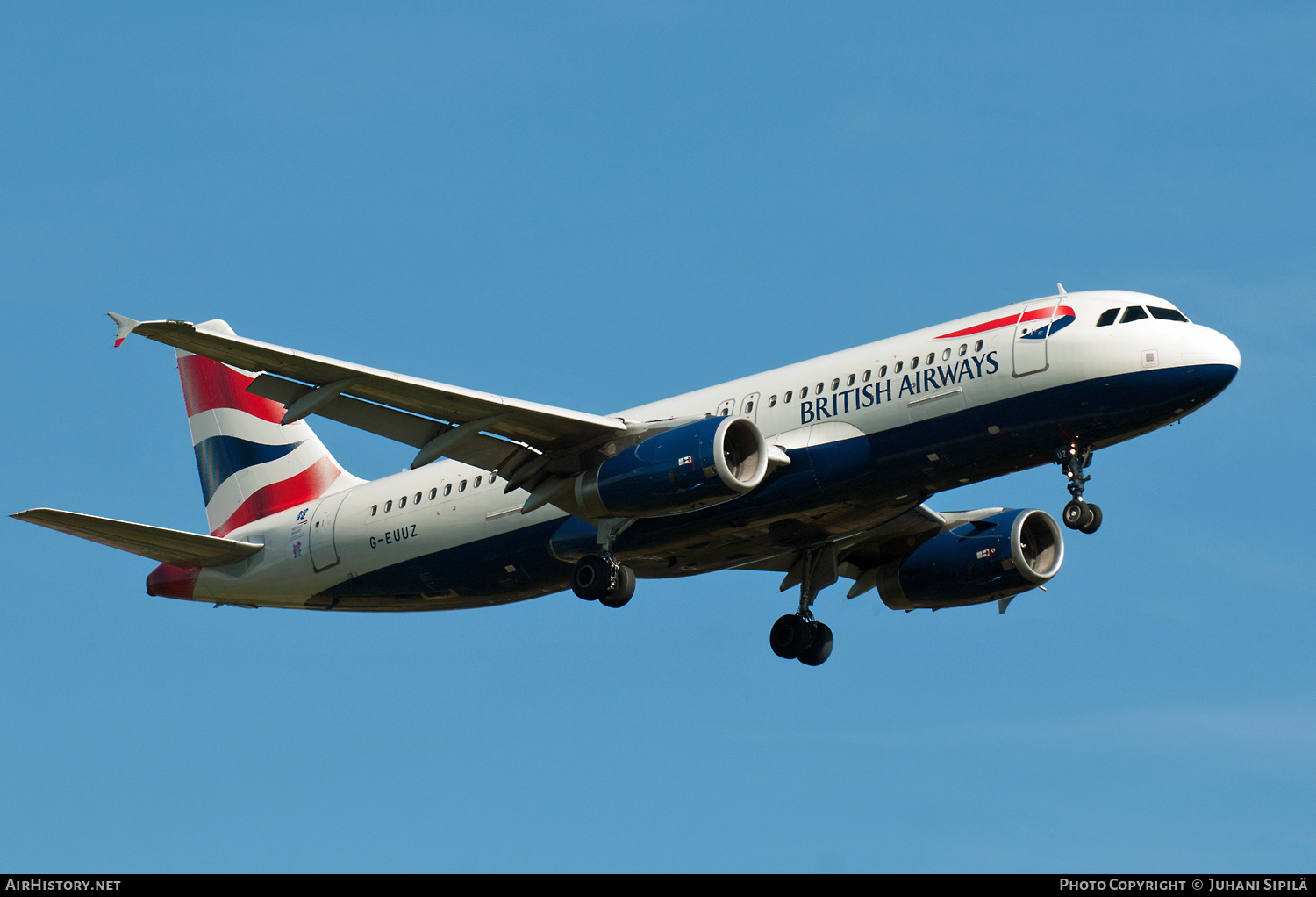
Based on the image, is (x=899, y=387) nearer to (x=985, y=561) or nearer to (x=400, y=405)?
(x=985, y=561)

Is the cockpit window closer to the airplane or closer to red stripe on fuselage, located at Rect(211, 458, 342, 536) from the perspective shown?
the airplane

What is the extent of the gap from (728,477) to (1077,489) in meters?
6.87

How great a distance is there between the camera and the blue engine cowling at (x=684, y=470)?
34.8 metres

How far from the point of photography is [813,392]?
120ft

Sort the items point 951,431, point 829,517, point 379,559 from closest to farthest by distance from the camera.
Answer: point 951,431 → point 829,517 → point 379,559

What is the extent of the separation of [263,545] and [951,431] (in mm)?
18283

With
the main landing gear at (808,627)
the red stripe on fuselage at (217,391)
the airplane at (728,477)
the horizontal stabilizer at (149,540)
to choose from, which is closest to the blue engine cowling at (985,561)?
the airplane at (728,477)

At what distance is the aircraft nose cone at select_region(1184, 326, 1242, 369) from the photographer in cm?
3375

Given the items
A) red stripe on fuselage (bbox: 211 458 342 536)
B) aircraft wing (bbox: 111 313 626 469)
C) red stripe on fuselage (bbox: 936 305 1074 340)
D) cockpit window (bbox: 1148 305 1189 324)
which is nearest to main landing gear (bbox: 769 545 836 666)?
aircraft wing (bbox: 111 313 626 469)

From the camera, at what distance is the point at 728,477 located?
114ft
